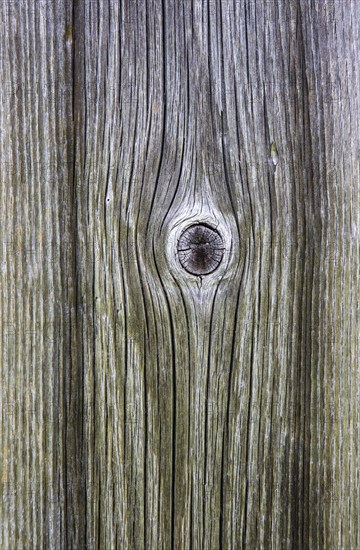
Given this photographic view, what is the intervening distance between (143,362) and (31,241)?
0.38 meters

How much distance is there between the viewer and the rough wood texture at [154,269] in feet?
3.75

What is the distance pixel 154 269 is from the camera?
44.7 inches

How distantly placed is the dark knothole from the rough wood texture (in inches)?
1.5

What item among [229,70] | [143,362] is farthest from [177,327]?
[229,70]

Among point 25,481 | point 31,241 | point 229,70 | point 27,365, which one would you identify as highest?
point 229,70

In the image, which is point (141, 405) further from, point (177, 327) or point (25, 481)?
point (25, 481)

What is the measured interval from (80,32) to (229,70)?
0.35 metres

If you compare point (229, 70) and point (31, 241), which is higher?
point (229, 70)

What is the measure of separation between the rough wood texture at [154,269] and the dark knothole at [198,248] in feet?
0.13

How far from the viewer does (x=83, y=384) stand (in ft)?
3.78

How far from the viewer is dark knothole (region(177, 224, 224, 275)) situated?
1120 mm

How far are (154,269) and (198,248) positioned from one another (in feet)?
0.37

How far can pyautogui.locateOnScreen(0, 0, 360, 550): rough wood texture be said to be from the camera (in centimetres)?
114

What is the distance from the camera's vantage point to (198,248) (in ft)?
3.67
